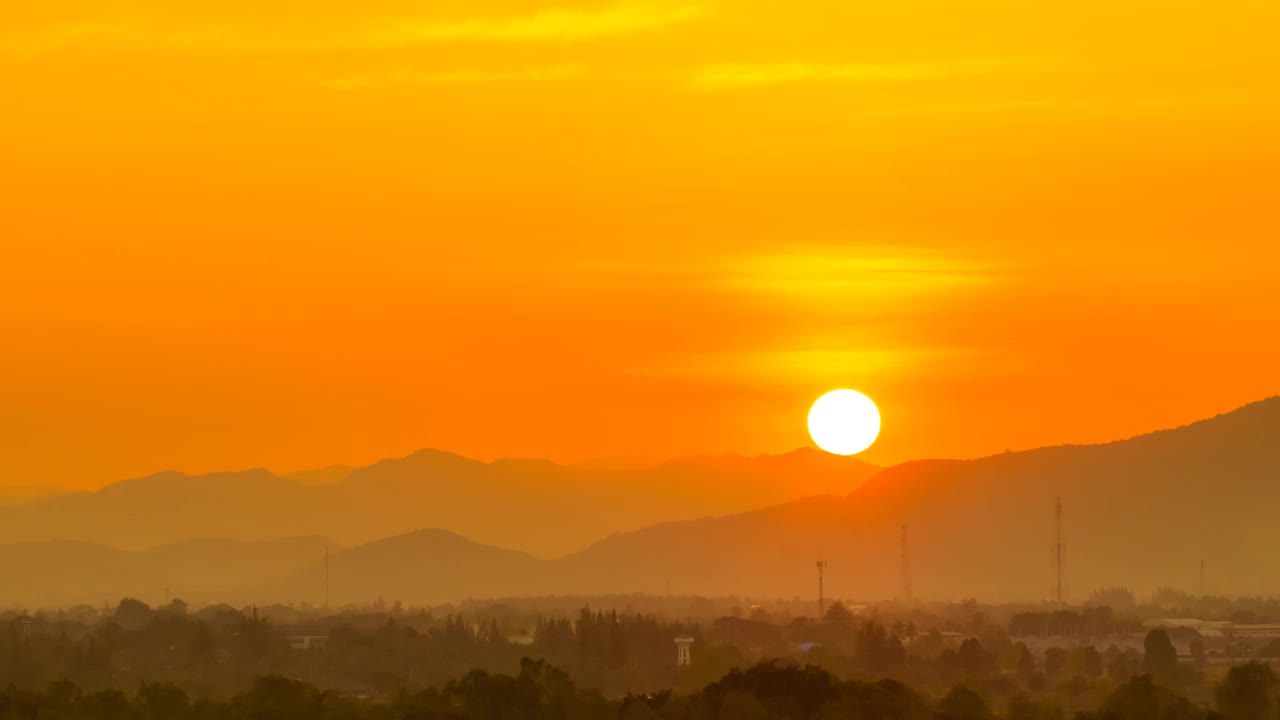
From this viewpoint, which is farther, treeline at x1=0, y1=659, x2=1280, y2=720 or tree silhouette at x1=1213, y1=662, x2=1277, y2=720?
tree silhouette at x1=1213, y1=662, x2=1277, y2=720

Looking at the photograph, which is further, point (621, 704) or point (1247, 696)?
point (1247, 696)

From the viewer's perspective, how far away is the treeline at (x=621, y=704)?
150 m

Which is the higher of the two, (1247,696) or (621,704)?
(621,704)

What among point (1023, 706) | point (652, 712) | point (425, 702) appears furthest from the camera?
point (1023, 706)

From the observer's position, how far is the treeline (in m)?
150

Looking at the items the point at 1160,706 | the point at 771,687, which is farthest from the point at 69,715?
the point at 1160,706

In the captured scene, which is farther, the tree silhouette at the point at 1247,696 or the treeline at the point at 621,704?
the tree silhouette at the point at 1247,696

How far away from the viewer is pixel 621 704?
16012 centimetres

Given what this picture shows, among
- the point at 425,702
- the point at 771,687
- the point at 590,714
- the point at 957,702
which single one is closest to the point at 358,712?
the point at 425,702

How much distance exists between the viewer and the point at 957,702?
165 meters

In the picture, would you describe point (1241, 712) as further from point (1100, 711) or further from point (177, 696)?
point (177, 696)

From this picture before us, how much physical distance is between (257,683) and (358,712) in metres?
23.6

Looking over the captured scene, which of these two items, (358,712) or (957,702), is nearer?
(358,712)

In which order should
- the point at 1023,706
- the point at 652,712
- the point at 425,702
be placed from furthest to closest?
the point at 1023,706 < the point at 425,702 < the point at 652,712
